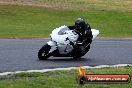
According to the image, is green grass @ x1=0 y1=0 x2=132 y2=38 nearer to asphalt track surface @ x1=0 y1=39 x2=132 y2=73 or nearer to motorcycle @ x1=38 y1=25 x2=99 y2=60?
asphalt track surface @ x1=0 y1=39 x2=132 y2=73

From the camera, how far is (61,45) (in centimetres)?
1725

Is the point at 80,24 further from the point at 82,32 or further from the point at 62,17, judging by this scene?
the point at 62,17

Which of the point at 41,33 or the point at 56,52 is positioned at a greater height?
the point at 56,52

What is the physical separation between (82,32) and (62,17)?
23.6m

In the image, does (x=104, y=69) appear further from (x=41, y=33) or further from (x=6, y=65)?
(x=41, y=33)

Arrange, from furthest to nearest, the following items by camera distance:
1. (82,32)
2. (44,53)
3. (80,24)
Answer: (82,32), (80,24), (44,53)

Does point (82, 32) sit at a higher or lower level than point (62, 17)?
higher

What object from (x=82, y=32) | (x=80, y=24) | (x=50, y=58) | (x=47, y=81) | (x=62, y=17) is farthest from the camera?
(x=62, y=17)

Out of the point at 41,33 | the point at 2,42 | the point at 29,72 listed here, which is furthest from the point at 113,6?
the point at 29,72

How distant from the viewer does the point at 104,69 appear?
48.3ft

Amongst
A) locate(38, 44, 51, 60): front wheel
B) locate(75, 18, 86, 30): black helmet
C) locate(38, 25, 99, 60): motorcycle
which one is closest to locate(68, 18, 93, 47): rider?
locate(75, 18, 86, 30): black helmet

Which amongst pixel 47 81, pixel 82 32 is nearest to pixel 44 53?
pixel 82 32

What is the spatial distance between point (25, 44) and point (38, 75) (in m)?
9.64

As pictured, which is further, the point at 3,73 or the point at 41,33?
the point at 41,33
